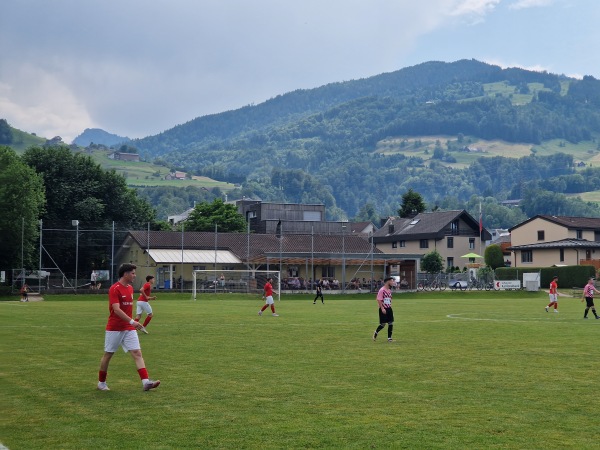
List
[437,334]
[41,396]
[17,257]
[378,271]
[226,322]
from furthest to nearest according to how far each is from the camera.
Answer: [378,271], [17,257], [226,322], [437,334], [41,396]

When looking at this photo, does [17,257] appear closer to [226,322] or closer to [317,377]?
[226,322]

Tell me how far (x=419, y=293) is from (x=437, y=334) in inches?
1993

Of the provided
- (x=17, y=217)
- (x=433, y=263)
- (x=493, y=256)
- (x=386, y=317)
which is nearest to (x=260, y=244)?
(x=433, y=263)

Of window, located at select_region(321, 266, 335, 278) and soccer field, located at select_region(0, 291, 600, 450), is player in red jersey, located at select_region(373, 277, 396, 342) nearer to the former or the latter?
soccer field, located at select_region(0, 291, 600, 450)

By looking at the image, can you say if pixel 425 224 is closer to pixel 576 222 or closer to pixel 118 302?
pixel 576 222

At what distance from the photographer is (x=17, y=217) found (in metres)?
71.1

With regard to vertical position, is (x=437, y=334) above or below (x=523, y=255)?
below

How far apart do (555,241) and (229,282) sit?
48222 mm

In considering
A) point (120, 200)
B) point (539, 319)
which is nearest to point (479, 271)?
point (120, 200)

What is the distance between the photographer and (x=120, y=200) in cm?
9656

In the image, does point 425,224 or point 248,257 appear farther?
point 425,224

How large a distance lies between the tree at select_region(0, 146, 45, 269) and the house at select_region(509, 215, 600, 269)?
2317 inches

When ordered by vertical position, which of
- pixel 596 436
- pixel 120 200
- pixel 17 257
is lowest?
pixel 596 436

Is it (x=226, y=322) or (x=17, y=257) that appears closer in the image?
(x=226, y=322)
